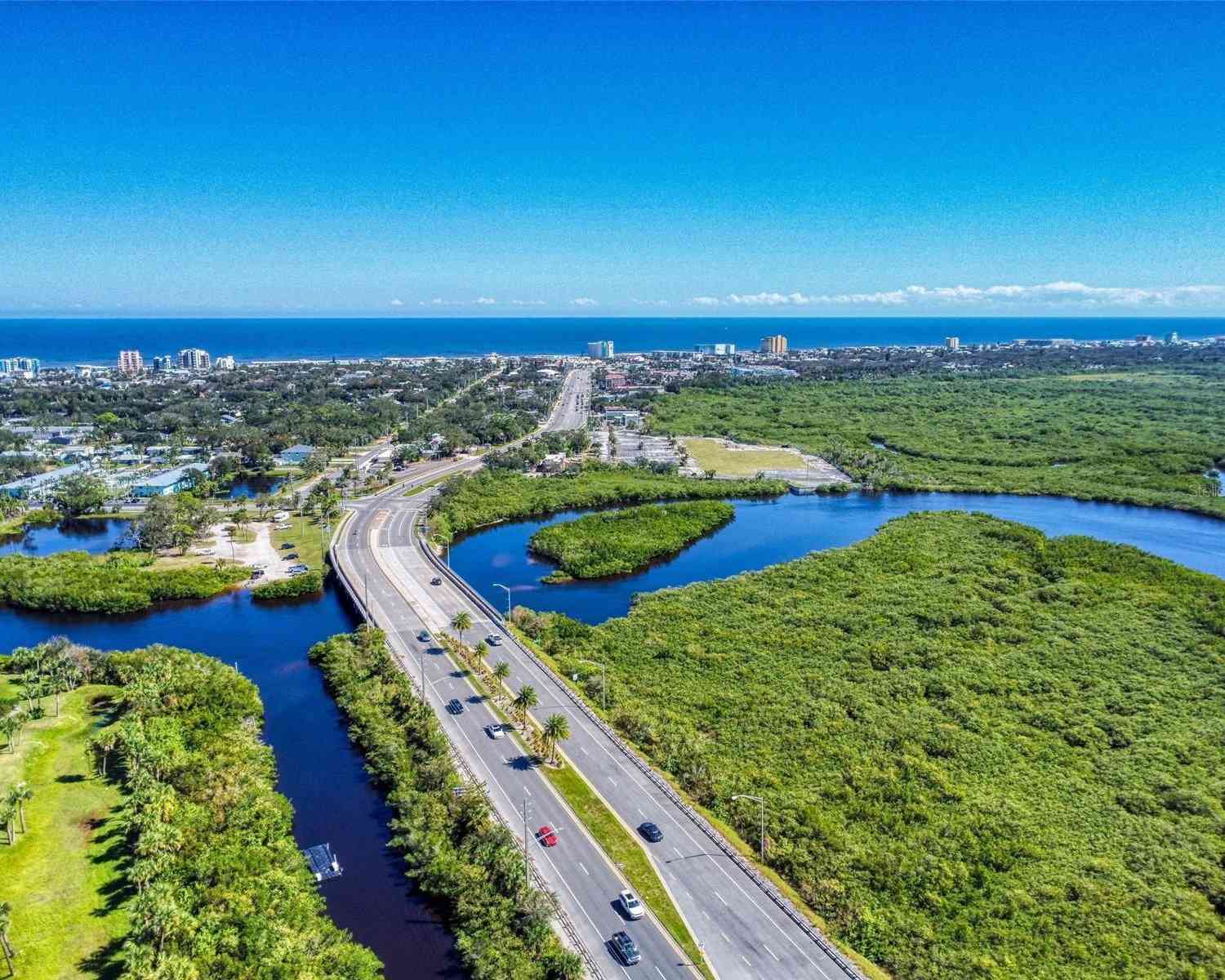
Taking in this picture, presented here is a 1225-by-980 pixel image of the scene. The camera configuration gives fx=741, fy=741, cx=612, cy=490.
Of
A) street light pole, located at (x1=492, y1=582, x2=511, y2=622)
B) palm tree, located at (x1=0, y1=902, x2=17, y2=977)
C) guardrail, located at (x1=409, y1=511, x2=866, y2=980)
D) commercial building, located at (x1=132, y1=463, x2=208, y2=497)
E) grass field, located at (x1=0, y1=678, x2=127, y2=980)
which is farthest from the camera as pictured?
commercial building, located at (x1=132, y1=463, x2=208, y2=497)

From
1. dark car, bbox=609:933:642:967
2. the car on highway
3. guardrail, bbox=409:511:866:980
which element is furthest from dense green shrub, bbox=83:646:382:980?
guardrail, bbox=409:511:866:980

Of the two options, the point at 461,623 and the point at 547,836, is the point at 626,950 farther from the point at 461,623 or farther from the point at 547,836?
the point at 461,623

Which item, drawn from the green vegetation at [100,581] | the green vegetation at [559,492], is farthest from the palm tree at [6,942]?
the green vegetation at [559,492]

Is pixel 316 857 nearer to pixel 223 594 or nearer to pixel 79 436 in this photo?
pixel 223 594

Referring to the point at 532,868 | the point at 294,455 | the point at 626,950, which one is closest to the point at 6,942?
the point at 532,868

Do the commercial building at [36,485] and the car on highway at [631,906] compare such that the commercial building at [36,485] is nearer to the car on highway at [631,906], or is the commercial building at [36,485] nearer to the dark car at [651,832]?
the dark car at [651,832]

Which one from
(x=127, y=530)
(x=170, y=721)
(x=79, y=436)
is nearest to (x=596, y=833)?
(x=170, y=721)

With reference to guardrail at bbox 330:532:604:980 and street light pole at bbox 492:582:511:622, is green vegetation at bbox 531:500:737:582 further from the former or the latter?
guardrail at bbox 330:532:604:980
